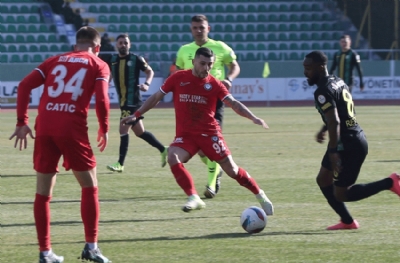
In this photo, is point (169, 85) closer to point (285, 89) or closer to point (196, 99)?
point (196, 99)

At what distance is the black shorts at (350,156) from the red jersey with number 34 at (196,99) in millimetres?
1525

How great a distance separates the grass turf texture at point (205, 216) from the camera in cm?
702

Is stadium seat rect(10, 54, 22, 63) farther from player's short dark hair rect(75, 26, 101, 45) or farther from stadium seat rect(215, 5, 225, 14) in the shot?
player's short dark hair rect(75, 26, 101, 45)

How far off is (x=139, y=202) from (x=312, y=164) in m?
4.75

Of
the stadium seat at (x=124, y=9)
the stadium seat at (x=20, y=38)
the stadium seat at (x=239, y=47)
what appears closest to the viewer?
the stadium seat at (x=20, y=38)

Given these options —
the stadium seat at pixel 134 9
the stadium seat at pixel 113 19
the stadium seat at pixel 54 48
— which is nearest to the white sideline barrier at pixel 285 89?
the stadium seat at pixel 54 48

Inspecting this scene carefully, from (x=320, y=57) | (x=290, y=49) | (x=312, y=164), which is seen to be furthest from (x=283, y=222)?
(x=290, y=49)

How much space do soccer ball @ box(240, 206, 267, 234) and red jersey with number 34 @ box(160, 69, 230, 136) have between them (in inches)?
49.5

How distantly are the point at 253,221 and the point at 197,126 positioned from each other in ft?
4.71

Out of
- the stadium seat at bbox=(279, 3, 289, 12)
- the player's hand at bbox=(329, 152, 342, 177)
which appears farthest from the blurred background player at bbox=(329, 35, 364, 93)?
the stadium seat at bbox=(279, 3, 289, 12)

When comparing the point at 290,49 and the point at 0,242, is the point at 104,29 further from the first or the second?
the point at 0,242

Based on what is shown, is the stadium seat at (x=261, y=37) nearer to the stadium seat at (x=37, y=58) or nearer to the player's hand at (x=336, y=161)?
the stadium seat at (x=37, y=58)

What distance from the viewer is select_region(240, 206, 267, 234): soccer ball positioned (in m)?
7.96

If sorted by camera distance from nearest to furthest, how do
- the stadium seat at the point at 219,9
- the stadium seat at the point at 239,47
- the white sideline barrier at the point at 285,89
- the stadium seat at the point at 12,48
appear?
1. the white sideline barrier at the point at 285,89
2. the stadium seat at the point at 12,48
3. the stadium seat at the point at 239,47
4. the stadium seat at the point at 219,9
